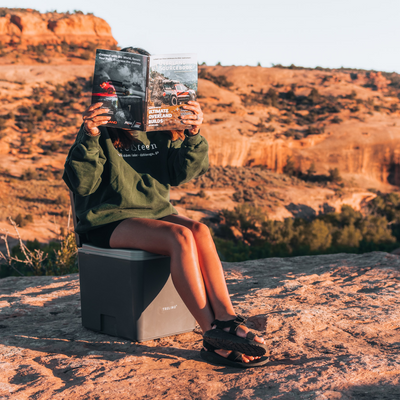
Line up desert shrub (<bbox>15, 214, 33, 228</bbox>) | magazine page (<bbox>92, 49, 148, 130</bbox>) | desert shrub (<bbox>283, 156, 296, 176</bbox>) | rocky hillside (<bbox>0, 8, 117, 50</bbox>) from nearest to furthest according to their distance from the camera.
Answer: magazine page (<bbox>92, 49, 148, 130</bbox>) < desert shrub (<bbox>15, 214, 33, 228</bbox>) < desert shrub (<bbox>283, 156, 296, 176</bbox>) < rocky hillside (<bbox>0, 8, 117, 50</bbox>)

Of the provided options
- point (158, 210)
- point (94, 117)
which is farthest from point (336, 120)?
point (94, 117)

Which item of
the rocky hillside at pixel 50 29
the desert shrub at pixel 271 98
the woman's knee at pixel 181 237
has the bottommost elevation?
the woman's knee at pixel 181 237

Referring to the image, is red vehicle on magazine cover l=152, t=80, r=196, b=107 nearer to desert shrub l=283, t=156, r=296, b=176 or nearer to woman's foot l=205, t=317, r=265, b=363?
woman's foot l=205, t=317, r=265, b=363

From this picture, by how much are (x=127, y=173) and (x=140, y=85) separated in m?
0.48

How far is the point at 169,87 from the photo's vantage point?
7.60 ft

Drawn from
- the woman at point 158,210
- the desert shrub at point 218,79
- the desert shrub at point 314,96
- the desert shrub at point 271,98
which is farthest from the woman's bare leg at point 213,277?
the desert shrub at point 218,79

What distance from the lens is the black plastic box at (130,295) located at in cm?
235

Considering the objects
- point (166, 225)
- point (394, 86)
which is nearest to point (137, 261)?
point (166, 225)

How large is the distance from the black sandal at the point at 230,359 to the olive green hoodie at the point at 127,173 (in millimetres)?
796

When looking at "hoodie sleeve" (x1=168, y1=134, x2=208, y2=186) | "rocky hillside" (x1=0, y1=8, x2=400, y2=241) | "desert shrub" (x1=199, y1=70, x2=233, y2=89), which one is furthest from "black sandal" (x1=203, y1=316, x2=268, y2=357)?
"desert shrub" (x1=199, y1=70, x2=233, y2=89)

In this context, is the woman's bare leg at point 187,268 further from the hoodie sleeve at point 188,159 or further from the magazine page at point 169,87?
the magazine page at point 169,87

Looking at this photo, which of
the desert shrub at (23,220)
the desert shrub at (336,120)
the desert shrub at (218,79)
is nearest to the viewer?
the desert shrub at (23,220)

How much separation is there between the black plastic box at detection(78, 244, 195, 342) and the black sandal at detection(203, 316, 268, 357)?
0.45 meters

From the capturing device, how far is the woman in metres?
2.07
